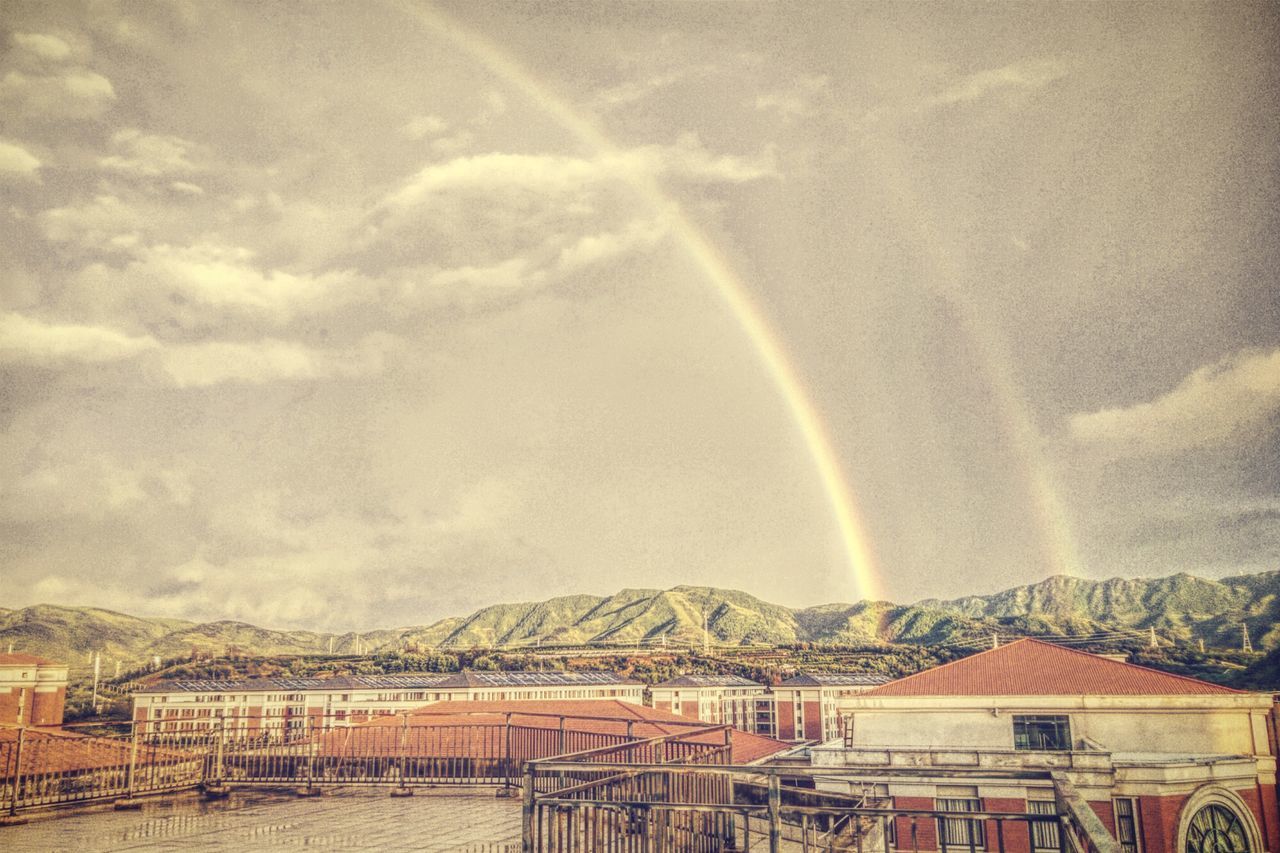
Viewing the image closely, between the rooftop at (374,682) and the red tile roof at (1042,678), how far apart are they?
32.3 metres

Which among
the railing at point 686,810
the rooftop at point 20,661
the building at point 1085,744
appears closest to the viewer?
the railing at point 686,810

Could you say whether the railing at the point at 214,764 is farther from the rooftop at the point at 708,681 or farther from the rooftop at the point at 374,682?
the rooftop at the point at 708,681

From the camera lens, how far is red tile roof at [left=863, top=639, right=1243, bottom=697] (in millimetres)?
29828

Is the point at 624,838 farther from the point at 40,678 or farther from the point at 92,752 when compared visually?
the point at 40,678

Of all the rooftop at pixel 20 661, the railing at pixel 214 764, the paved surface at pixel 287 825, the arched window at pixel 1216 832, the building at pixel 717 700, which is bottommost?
the arched window at pixel 1216 832

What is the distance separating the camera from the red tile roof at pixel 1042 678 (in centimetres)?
2983

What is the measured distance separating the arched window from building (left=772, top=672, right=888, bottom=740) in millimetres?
37913

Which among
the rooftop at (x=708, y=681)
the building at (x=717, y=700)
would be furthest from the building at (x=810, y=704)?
the rooftop at (x=708, y=681)

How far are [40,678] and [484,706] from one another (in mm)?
17563

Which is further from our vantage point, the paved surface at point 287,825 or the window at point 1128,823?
the window at point 1128,823

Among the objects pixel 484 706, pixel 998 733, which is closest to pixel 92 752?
pixel 484 706

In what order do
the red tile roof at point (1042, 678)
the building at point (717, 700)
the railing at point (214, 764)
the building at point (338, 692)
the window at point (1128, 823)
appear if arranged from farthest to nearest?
the building at point (717, 700) → the building at point (338, 692) → the red tile roof at point (1042, 678) → the window at point (1128, 823) → the railing at point (214, 764)

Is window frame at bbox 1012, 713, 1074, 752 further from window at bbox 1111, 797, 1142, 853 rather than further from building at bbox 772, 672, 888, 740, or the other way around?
building at bbox 772, 672, 888, 740

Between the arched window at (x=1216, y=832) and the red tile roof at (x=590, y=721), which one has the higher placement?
the red tile roof at (x=590, y=721)
